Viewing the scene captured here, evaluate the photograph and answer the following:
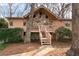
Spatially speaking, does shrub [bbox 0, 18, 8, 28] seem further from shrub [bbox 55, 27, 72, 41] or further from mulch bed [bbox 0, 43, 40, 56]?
shrub [bbox 55, 27, 72, 41]

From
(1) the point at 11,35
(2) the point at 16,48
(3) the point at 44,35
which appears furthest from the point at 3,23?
(3) the point at 44,35

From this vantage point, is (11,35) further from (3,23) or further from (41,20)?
(41,20)

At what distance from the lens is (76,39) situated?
2.82 meters

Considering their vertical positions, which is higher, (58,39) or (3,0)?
(3,0)

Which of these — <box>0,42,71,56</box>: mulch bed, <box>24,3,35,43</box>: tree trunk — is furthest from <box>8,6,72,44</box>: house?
<box>0,42,71,56</box>: mulch bed

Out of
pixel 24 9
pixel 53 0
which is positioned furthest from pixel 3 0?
pixel 53 0

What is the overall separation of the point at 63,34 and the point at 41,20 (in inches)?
9.7

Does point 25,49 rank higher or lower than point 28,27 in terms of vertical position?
lower

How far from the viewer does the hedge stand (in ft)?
9.35

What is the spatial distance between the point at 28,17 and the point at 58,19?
0.28 metres

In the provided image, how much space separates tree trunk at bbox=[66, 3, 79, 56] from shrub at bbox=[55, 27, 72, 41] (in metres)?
0.04

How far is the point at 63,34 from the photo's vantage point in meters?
2.85

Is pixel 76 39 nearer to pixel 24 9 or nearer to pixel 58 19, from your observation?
pixel 58 19

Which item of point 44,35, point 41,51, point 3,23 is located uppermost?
point 3,23
